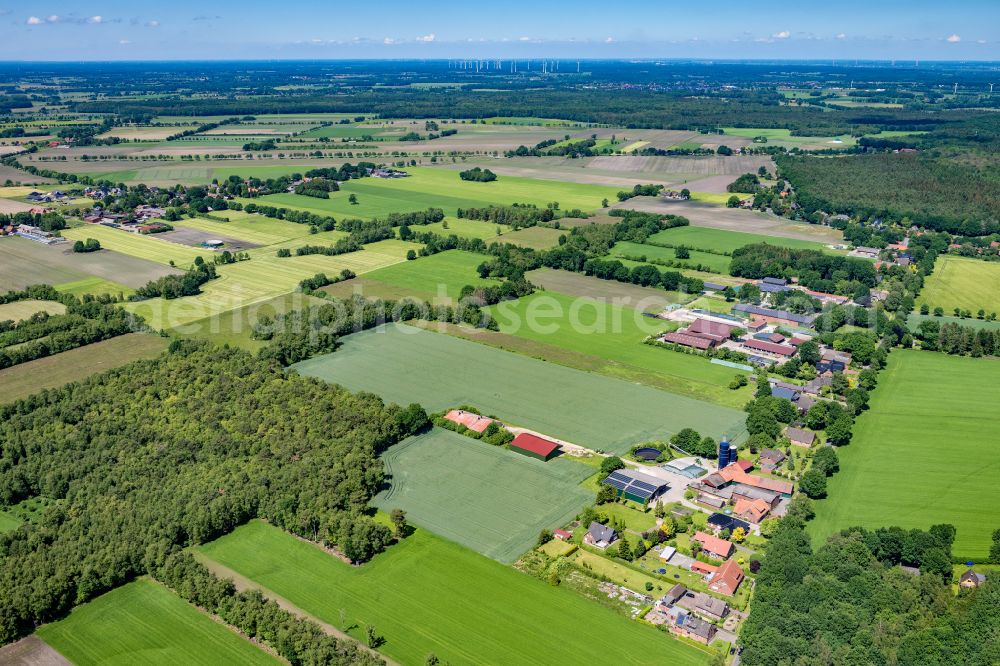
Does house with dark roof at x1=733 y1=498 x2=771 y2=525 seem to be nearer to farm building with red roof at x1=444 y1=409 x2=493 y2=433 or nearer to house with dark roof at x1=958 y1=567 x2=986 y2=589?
house with dark roof at x1=958 y1=567 x2=986 y2=589

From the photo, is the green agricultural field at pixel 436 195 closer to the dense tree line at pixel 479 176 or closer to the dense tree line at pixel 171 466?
the dense tree line at pixel 479 176

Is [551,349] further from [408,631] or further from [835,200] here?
[835,200]

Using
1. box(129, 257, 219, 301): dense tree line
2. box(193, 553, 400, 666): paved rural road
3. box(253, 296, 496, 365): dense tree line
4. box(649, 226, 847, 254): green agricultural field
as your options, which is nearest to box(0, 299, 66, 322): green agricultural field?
box(129, 257, 219, 301): dense tree line

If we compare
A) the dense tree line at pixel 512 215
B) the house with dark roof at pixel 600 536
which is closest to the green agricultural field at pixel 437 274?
the dense tree line at pixel 512 215

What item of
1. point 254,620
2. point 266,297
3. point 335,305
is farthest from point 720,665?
point 266,297

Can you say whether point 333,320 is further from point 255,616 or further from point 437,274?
point 255,616

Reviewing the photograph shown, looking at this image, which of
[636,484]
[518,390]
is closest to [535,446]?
[636,484]
